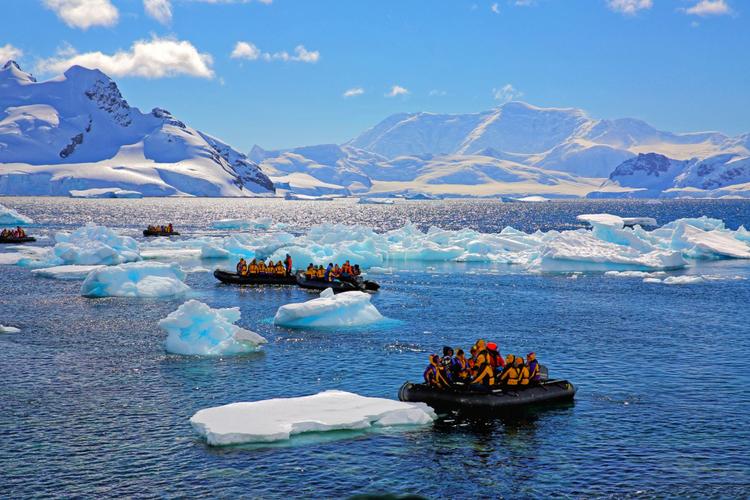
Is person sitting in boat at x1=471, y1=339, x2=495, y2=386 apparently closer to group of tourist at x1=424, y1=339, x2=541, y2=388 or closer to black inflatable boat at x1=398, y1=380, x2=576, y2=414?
group of tourist at x1=424, y1=339, x2=541, y2=388

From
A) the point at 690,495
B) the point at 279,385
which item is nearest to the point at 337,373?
the point at 279,385

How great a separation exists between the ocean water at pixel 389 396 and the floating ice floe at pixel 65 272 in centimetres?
986

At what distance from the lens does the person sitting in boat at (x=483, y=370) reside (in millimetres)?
29250

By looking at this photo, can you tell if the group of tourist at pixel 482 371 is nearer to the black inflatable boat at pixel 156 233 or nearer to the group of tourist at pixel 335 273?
the group of tourist at pixel 335 273

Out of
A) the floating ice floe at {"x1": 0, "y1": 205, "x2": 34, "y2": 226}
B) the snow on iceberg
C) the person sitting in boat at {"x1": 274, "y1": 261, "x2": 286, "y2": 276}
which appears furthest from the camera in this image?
the floating ice floe at {"x1": 0, "y1": 205, "x2": 34, "y2": 226}

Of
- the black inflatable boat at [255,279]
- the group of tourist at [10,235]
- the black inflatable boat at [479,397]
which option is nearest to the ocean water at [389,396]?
the black inflatable boat at [479,397]

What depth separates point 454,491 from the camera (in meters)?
21.2

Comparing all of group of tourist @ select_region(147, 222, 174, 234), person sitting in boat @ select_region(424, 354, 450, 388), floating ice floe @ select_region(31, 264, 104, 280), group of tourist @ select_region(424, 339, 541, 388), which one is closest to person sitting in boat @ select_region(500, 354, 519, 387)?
group of tourist @ select_region(424, 339, 541, 388)

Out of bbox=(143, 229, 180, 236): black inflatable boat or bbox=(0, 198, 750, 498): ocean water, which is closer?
bbox=(0, 198, 750, 498): ocean water

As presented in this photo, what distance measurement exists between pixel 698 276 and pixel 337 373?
42684 millimetres

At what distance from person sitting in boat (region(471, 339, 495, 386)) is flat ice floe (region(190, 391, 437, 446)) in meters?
2.94

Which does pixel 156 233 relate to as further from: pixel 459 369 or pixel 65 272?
pixel 459 369

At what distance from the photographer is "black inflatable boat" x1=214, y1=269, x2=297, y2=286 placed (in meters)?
63.8

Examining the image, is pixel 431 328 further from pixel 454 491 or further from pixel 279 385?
pixel 454 491
